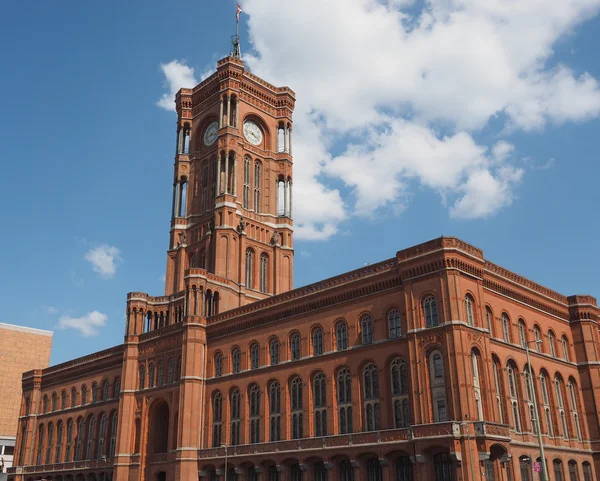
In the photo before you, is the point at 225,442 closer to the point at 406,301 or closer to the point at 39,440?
the point at 406,301

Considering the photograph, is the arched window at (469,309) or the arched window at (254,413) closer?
the arched window at (469,309)

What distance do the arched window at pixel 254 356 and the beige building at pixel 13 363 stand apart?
75100mm

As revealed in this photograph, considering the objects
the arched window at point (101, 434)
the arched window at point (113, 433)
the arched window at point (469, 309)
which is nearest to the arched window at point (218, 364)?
the arched window at point (113, 433)

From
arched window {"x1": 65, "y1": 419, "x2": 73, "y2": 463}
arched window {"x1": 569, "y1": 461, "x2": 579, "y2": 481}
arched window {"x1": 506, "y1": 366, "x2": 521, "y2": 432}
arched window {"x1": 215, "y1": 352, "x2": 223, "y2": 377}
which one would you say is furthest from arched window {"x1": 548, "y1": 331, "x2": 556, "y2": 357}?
arched window {"x1": 65, "y1": 419, "x2": 73, "y2": 463}

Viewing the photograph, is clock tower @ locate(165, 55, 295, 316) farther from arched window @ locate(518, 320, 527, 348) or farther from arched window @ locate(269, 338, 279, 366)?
arched window @ locate(518, 320, 527, 348)

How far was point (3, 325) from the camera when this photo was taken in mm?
123812

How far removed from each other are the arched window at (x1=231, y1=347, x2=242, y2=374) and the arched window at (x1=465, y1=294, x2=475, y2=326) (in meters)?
25.3

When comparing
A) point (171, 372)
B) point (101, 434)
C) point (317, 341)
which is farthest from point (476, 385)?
point (101, 434)

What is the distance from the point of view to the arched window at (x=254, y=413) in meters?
62.1

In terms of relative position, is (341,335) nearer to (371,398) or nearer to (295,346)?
(295,346)

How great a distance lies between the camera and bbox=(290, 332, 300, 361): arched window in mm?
60406

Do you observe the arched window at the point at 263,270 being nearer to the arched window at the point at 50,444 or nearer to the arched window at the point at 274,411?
the arched window at the point at 274,411

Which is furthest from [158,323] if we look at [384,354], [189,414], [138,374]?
[384,354]

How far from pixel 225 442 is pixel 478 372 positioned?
27.4 meters
